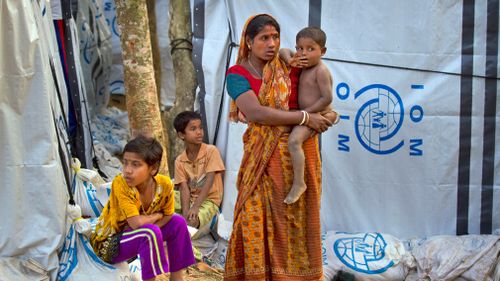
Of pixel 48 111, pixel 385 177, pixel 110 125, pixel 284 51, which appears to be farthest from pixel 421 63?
pixel 110 125

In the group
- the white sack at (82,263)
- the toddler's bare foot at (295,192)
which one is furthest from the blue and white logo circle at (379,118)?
the white sack at (82,263)

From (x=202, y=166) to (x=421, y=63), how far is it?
169 cm

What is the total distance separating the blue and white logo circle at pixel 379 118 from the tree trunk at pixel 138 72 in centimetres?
152

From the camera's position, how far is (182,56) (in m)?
6.39

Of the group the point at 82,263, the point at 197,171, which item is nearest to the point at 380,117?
the point at 197,171

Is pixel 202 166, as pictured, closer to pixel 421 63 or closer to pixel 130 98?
pixel 130 98

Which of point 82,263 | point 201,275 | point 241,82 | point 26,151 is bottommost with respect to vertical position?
point 201,275

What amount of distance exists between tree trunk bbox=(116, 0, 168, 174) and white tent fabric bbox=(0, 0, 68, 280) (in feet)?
5.03

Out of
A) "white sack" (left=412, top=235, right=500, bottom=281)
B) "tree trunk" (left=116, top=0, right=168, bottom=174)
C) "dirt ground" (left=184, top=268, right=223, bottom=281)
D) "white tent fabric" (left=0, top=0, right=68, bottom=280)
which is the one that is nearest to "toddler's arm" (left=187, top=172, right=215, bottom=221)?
"dirt ground" (left=184, top=268, right=223, bottom=281)

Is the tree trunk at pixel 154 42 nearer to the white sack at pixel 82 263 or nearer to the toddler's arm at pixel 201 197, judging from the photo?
the toddler's arm at pixel 201 197

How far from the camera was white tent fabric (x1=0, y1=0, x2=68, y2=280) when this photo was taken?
13.7 feet

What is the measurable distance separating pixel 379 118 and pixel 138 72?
183 centimetres

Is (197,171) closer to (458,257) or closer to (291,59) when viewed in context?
(291,59)

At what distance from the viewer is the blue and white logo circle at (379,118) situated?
18.0 feet
